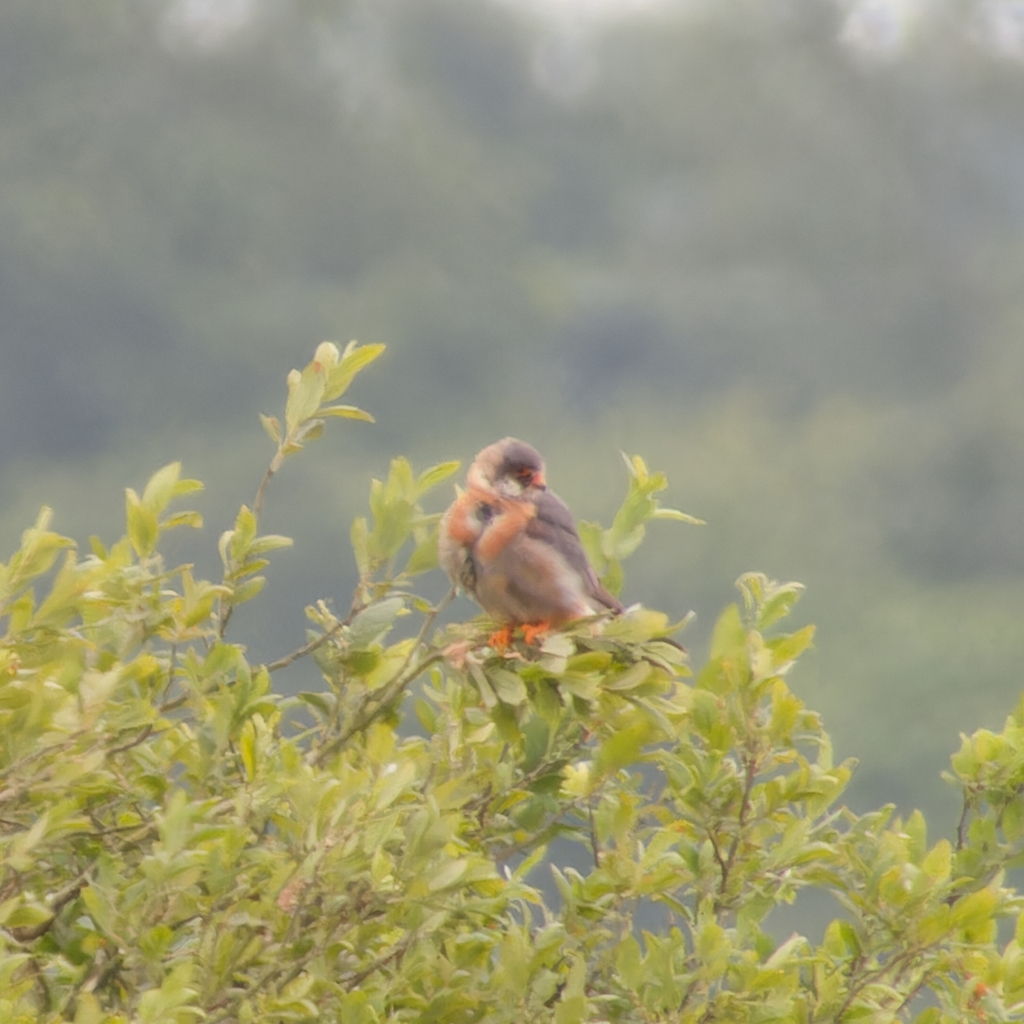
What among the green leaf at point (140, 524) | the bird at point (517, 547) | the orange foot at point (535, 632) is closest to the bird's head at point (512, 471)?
the bird at point (517, 547)

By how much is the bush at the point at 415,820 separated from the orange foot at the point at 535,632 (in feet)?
0.12

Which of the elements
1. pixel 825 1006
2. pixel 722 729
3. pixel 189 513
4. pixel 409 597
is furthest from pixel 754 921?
pixel 189 513

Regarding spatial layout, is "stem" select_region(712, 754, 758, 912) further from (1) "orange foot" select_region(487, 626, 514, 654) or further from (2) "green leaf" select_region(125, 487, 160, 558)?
(2) "green leaf" select_region(125, 487, 160, 558)

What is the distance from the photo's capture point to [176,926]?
130 inches

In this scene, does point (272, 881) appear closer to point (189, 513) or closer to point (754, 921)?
point (189, 513)

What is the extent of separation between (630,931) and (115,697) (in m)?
1.43

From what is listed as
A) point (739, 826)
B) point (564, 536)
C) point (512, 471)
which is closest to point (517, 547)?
point (564, 536)

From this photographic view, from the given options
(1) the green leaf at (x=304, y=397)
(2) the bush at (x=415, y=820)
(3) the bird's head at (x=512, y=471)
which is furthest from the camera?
(3) the bird's head at (x=512, y=471)

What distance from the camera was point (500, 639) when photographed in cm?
392

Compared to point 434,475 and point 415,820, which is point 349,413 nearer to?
point 434,475

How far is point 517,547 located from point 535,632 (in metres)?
0.53

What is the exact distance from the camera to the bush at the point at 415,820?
10.2 feet

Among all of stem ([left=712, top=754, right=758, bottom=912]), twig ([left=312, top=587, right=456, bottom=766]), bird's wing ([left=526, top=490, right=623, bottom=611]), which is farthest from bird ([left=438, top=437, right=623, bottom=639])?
stem ([left=712, top=754, right=758, bottom=912])

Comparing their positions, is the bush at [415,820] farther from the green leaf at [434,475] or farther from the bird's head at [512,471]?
the bird's head at [512,471]
